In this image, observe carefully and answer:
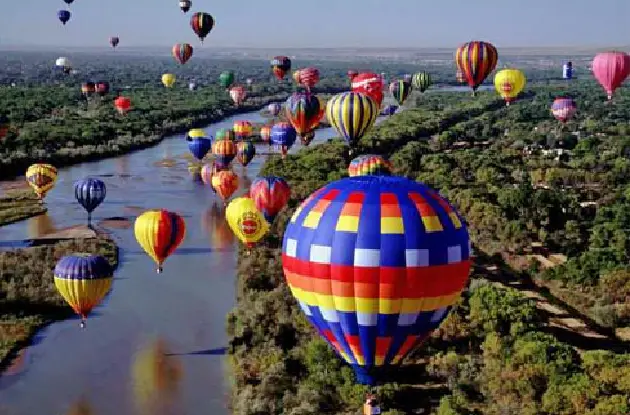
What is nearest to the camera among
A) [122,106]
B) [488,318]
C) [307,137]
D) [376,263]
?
[376,263]

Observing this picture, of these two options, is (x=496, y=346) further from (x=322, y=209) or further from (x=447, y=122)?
(x=447, y=122)

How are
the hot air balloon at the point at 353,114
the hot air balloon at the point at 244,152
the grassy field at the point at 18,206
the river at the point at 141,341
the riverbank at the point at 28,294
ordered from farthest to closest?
the hot air balloon at the point at 244,152 → the grassy field at the point at 18,206 → the hot air balloon at the point at 353,114 → the riverbank at the point at 28,294 → the river at the point at 141,341

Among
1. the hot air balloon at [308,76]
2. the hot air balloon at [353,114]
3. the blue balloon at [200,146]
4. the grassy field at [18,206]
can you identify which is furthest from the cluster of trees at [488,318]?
the hot air balloon at [308,76]

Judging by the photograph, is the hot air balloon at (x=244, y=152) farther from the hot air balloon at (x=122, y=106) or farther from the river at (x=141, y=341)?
the hot air balloon at (x=122, y=106)

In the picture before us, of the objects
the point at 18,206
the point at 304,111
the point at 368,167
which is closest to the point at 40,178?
the point at 18,206

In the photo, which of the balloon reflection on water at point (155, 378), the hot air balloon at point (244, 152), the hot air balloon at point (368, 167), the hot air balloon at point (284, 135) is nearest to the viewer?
the balloon reflection on water at point (155, 378)

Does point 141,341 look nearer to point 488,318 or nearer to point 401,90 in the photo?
point 488,318
